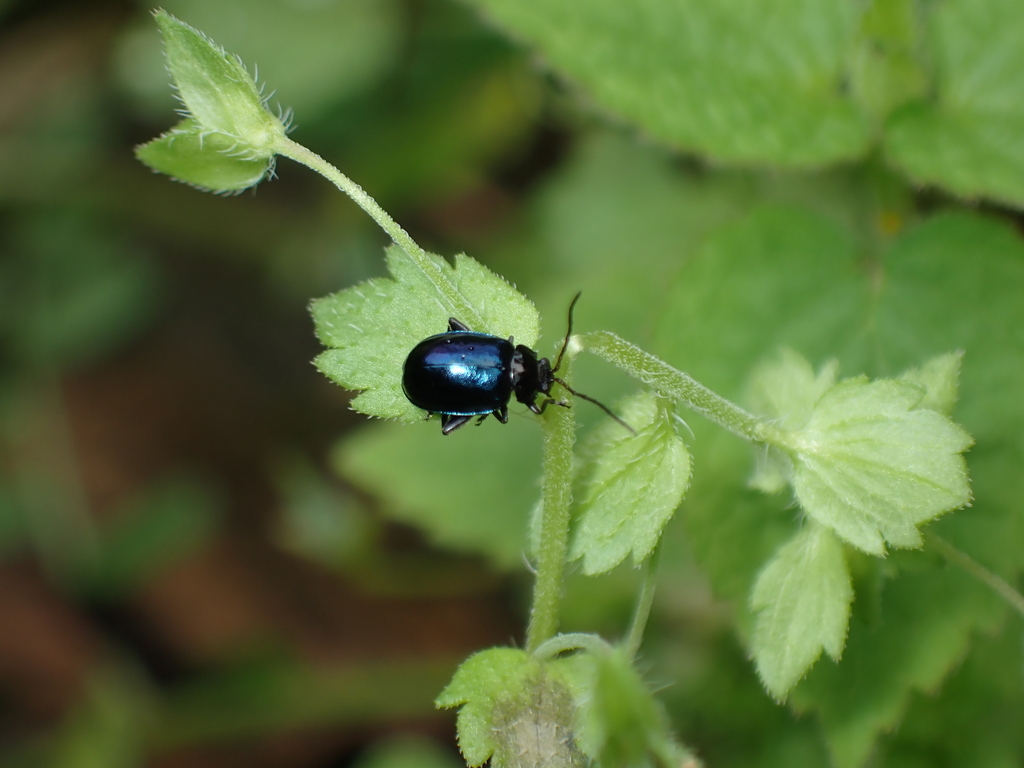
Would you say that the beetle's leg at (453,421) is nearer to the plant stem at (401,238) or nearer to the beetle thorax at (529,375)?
the beetle thorax at (529,375)

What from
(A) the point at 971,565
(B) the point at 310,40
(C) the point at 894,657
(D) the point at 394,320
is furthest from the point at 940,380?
(B) the point at 310,40

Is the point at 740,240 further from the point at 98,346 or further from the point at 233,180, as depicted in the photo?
the point at 98,346

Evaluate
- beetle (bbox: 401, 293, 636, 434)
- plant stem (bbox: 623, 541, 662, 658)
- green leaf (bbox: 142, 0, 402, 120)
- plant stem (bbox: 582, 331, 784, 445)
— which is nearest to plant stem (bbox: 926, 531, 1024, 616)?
plant stem (bbox: 582, 331, 784, 445)

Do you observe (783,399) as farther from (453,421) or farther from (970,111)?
(970,111)

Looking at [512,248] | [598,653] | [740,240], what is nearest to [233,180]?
[598,653]

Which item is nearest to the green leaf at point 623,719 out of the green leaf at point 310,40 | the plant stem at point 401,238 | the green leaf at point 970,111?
the plant stem at point 401,238

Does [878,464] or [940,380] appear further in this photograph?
[940,380]
